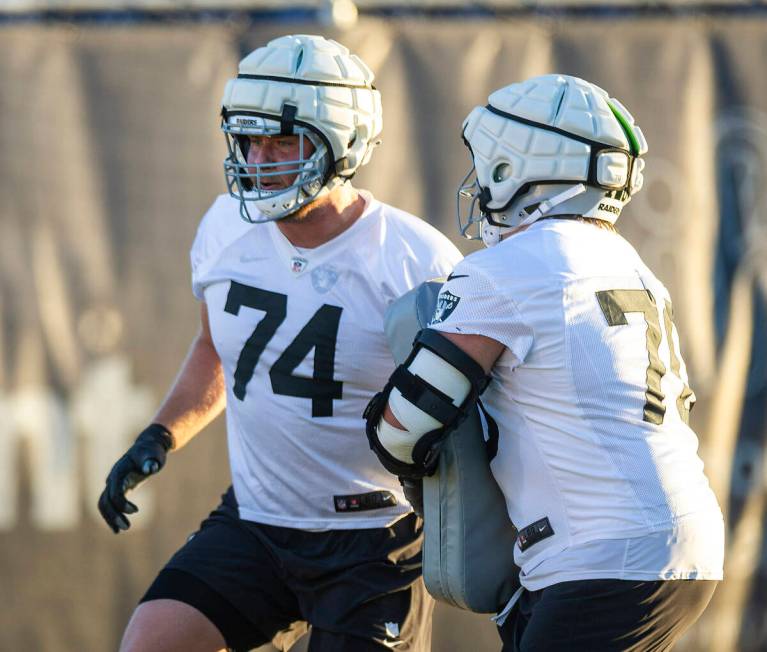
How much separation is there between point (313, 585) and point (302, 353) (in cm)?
61

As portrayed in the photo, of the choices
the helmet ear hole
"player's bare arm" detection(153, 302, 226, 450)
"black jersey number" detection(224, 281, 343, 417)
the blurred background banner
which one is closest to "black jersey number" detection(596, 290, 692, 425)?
the helmet ear hole

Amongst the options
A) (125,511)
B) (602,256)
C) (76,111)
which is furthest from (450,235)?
(602,256)

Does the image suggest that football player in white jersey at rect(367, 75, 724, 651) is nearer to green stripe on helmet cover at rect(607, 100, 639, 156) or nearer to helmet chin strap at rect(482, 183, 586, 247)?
helmet chin strap at rect(482, 183, 586, 247)

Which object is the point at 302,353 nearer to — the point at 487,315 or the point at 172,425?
the point at 172,425

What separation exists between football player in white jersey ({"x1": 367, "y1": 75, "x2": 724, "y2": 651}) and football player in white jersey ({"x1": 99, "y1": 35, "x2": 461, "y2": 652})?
70 cm

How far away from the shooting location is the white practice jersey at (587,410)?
8.08 ft

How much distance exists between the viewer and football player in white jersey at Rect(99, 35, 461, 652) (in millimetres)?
3281

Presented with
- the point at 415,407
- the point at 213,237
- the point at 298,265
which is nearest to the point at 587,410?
the point at 415,407

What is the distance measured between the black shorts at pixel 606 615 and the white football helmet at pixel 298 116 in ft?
4.22

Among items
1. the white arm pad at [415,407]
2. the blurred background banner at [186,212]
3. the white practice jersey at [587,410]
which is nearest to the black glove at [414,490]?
the white arm pad at [415,407]

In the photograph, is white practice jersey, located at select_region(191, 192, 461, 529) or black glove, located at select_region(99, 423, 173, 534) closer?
white practice jersey, located at select_region(191, 192, 461, 529)

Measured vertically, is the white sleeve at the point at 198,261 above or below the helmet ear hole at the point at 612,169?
below

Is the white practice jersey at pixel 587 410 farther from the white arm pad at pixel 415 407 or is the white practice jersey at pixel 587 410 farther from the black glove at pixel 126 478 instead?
the black glove at pixel 126 478

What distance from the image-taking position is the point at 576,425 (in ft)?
8.10
